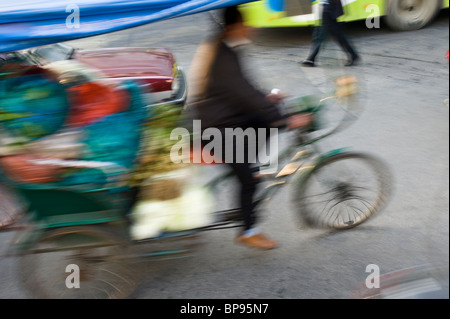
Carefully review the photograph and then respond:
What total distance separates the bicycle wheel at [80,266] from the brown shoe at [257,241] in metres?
0.75

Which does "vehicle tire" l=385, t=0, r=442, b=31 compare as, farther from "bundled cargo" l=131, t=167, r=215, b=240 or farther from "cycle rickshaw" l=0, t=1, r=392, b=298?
"bundled cargo" l=131, t=167, r=215, b=240

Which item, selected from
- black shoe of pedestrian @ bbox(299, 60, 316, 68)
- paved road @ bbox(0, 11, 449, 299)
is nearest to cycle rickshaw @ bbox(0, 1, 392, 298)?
paved road @ bbox(0, 11, 449, 299)

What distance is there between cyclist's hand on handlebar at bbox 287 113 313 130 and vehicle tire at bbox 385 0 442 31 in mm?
5974

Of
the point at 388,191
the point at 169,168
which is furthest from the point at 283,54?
the point at 169,168

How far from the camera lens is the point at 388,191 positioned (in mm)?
3736

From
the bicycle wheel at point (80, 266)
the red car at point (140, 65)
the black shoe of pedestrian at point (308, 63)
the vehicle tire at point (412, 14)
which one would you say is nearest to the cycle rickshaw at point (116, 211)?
the bicycle wheel at point (80, 266)

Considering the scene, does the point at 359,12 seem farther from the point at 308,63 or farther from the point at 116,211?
the point at 116,211

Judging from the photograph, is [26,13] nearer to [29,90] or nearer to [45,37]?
[45,37]

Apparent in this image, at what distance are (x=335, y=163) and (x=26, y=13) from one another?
215cm

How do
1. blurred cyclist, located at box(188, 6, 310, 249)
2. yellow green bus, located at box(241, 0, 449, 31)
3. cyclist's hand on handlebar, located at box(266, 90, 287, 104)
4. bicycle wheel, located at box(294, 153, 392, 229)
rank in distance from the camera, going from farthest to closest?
yellow green bus, located at box(241, 0, 449, 31)
bicycle wheel, located at box(294, 153, 392, 229)
cyclist's hand on handlebar, located at box(266, 90, 287, 104)
blurred cyclist, located at box(188, 6, 310, 249)

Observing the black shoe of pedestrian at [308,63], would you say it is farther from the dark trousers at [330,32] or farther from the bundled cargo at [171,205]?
the bundled cargo at [171,205]

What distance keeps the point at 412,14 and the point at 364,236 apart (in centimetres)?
608

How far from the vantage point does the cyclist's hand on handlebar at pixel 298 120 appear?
10.9 feet

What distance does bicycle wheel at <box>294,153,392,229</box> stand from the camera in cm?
A: 361
